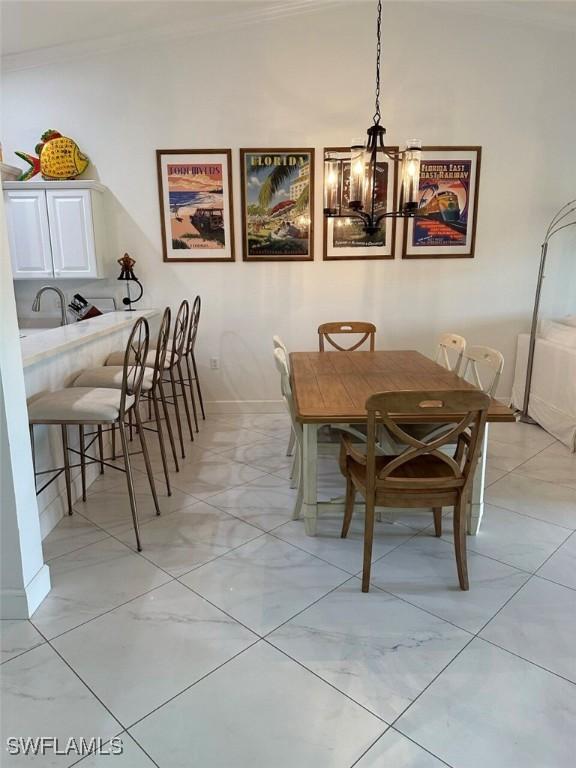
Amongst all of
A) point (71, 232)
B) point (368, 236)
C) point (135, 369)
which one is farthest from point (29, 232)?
point (368, 236)

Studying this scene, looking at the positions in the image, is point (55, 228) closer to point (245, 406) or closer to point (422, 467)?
point (245, 406)

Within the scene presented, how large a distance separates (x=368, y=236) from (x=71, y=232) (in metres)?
2.42

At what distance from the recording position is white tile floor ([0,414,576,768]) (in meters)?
1.32

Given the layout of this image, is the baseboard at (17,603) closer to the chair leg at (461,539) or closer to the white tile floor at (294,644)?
the white tile floor at (294,644)

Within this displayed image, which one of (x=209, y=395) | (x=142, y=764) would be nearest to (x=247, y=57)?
(x=209, y=395)

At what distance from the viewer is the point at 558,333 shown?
372 centimetres

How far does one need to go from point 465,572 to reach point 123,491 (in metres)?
1.91

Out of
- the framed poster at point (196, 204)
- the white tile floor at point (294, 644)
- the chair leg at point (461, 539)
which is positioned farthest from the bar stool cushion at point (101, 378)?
the chair leg at point (461, 539)

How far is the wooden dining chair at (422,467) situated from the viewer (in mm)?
1688

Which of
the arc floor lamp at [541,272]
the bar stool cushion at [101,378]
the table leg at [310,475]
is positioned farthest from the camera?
the arc floor lamp at [541,272]

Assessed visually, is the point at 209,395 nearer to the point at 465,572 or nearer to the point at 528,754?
the point at 465,572

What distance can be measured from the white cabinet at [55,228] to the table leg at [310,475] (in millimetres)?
2602

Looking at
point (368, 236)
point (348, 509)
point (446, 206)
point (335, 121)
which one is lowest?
point (348, 509)

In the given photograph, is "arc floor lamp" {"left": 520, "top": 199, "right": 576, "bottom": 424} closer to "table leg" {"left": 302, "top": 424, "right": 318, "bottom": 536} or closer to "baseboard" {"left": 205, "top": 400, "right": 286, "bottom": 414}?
"baseboard" {"left": 205, "top": 400, "right": 286, "bottom": 414}
